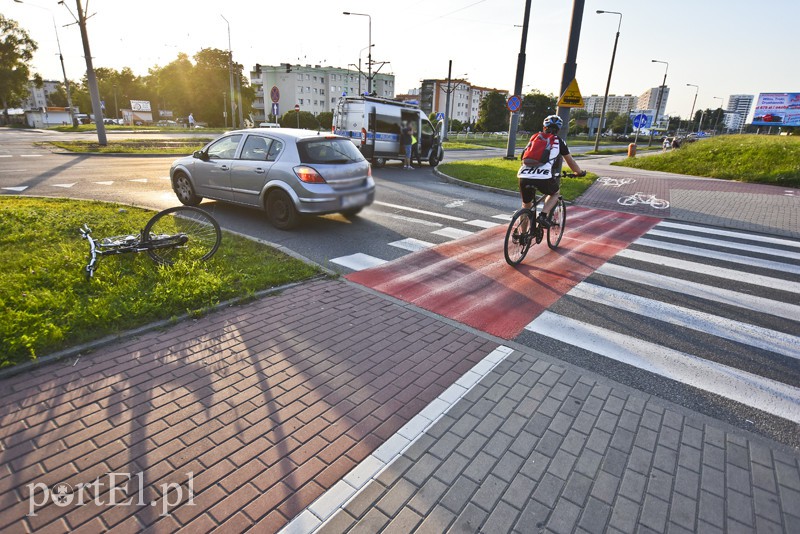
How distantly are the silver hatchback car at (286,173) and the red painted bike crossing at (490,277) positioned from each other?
2083mm

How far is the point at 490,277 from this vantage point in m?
5.99

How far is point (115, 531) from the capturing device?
219 centimetres

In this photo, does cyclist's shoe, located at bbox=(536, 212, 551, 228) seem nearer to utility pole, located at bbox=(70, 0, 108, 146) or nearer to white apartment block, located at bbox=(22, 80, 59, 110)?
utility pole, located at bbox=(70, 0, 108, 146)

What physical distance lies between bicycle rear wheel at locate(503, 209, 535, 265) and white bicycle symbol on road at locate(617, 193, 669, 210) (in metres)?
7.03

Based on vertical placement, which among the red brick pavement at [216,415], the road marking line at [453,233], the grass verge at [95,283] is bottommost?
the road marking line at [453,233]

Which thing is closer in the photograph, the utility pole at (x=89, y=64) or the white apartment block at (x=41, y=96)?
the utility pole at (x=89, y=64)

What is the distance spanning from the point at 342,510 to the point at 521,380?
1797mm

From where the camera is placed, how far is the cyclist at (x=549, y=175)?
→ 6.16 meters

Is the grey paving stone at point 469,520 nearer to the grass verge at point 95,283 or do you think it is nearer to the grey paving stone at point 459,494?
the grey paving stone at point 459,494

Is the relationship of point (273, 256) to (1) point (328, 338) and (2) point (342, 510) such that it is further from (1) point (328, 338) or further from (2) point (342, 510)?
(2) point (342, 510)

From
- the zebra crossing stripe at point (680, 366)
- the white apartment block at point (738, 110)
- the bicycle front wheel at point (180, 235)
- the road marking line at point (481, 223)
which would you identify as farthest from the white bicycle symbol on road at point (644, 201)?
the white apartment block at point (738, 110)

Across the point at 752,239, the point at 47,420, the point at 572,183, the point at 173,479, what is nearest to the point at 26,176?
the point at 47,420

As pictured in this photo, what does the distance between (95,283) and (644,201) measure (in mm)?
12801

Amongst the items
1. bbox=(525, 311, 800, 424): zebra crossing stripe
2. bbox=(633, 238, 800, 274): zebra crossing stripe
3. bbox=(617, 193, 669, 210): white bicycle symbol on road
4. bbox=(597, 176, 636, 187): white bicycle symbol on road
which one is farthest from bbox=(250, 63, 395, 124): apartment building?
bbox=(525, 311, 800, 424): zebra crossing stripe
